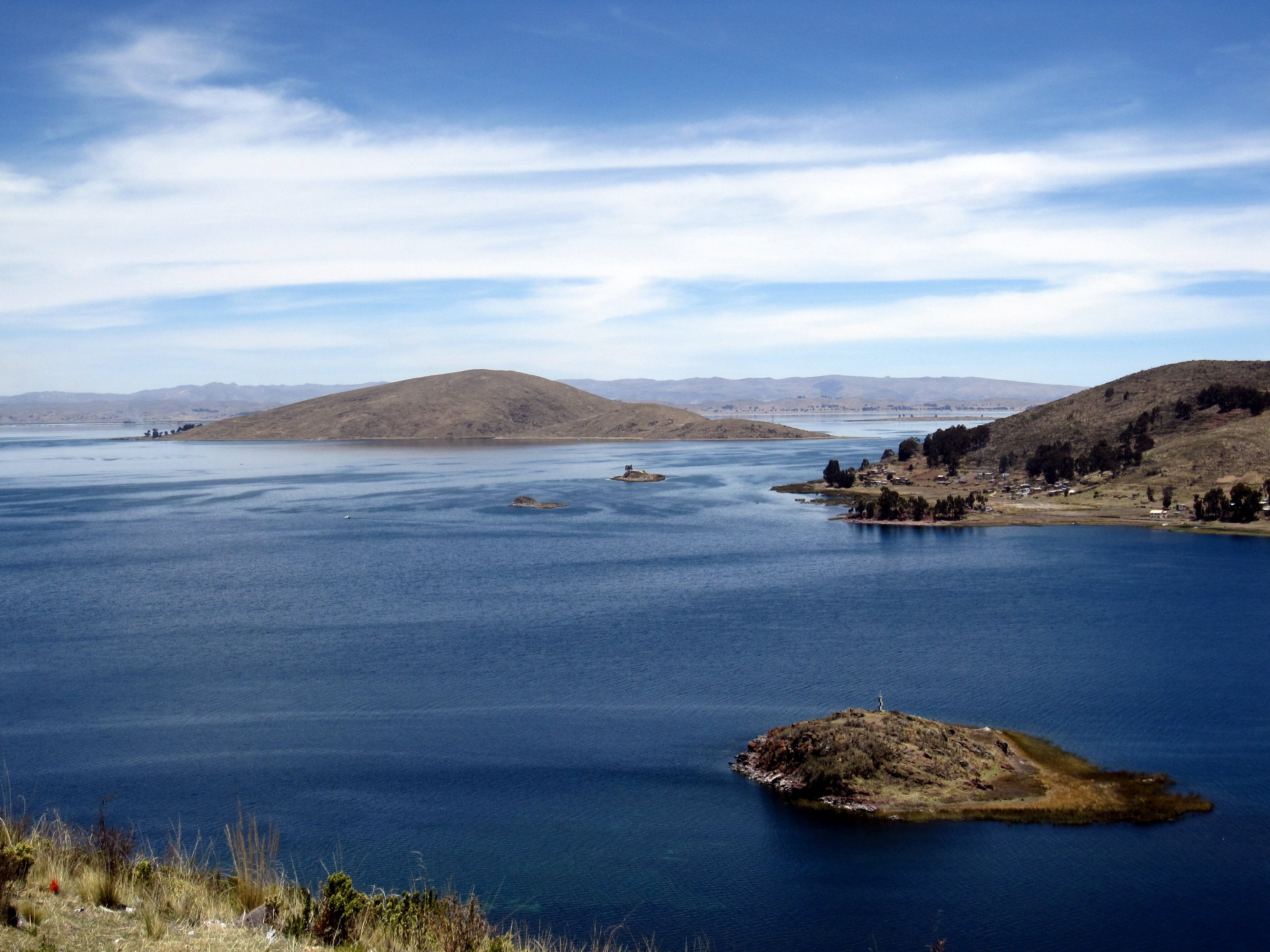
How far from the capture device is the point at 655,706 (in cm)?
3962

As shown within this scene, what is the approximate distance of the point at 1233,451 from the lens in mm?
108312

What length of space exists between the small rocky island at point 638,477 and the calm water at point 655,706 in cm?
6034

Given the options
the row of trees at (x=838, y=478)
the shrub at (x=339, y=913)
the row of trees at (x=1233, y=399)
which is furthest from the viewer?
the row of trees at (x=838, y=478)

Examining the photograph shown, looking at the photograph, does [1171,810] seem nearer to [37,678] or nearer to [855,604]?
[855,604]

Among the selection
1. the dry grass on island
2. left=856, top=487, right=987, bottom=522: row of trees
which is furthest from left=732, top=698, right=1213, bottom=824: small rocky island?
left=856, top=487, right=987, bottom=522: row of trees

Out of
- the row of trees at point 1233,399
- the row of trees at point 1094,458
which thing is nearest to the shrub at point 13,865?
the row of trees at point 1094,458

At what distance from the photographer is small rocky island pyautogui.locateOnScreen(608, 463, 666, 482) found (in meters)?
147

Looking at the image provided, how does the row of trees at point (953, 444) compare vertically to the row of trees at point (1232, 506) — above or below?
above

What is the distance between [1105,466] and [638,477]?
207ft

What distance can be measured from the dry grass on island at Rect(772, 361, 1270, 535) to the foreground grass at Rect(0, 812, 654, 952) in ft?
287

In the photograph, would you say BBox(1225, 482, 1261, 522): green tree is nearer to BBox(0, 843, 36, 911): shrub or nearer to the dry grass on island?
the dry grass on island

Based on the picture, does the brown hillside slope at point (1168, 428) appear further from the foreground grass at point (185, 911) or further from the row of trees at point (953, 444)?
the foreground grass at point (185, 911)

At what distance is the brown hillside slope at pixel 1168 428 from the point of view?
354ft

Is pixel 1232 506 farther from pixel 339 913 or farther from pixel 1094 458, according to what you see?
pixel 339 913
